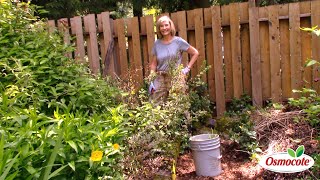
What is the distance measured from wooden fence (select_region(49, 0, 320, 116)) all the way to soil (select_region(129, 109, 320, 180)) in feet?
3.35

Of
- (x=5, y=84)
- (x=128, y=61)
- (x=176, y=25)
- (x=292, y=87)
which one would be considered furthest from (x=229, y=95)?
(x=5, y=84)

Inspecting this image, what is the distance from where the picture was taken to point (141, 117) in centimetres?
301

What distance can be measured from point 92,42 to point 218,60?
6.27 feet

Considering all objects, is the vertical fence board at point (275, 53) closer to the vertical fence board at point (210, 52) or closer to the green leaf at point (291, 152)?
the vertical fence board at point (210, 52)

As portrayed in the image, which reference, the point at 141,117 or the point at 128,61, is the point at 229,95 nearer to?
the point at 128,61

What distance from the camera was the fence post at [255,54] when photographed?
498cm

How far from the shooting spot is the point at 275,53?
499 centimetres

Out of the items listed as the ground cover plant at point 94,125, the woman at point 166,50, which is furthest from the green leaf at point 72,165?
the woman at point 166,50

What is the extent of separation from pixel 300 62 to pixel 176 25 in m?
1.74

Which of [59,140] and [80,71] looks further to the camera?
[80,71]

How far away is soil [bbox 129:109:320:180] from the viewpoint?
3219 mm

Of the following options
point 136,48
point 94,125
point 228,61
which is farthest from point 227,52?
point 94,125

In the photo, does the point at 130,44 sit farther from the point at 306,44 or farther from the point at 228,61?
the point at 306,44

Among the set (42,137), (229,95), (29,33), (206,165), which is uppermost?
(29,33)
